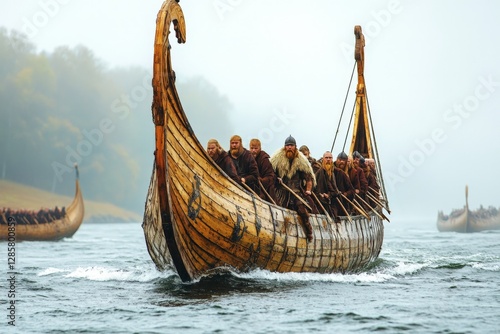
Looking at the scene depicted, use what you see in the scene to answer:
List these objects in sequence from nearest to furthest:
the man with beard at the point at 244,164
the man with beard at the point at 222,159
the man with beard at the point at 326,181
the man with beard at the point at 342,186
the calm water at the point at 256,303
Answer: the calm water at the point at 256,303
the man with beard at the point at 222,159
the man with beard at the point at 244,164
the man with beard at the point at 326,181
the man with beard at the point at 342,186

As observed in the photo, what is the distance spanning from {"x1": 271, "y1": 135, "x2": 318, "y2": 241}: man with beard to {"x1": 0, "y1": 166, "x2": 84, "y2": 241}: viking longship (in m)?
22.8

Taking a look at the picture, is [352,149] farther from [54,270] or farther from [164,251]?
[164,251]

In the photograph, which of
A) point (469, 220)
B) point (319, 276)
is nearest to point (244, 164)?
point (319, 276)

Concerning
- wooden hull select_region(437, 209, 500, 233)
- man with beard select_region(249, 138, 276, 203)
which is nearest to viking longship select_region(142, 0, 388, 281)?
man with beard select_region(249, 138, 276, 203)

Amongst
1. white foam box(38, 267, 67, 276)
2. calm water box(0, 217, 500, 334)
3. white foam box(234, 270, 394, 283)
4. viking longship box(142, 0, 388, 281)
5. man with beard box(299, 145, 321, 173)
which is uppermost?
man with beard box(299, 145, 321, 173)

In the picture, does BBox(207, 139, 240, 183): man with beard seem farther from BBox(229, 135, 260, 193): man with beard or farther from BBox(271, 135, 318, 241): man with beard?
BBox(271, 135, 318, 241): man with beard

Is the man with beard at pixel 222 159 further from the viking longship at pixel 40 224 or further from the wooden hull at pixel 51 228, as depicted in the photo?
the wooden hull at pixel 51 228

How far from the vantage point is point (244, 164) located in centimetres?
1552

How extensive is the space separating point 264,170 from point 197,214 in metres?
2.51

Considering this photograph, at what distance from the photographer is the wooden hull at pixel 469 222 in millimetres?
65875

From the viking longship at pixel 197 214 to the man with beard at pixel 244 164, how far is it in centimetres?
74

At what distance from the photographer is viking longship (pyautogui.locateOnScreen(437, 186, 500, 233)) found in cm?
6588

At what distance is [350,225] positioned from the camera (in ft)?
60.7

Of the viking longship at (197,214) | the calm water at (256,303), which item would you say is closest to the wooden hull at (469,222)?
the calm water at (256,303)
